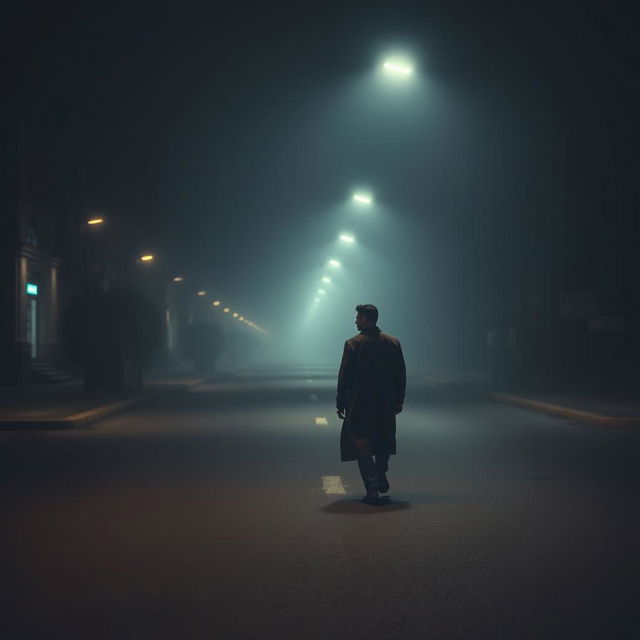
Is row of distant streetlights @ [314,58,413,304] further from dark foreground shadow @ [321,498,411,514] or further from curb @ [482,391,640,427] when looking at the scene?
dark foreground shadow @ [321,498,411,514]

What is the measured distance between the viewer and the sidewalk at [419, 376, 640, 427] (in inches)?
814

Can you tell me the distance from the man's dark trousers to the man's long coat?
8 centimetres

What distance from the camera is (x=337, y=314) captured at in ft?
452

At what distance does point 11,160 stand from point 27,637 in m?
39.6

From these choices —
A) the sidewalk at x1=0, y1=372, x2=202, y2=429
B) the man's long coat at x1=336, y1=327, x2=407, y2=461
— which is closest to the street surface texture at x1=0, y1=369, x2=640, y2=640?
the man's long coat at x1=336, y1=327, x2=407, y2=461

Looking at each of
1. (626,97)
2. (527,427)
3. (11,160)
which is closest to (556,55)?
(626,97)

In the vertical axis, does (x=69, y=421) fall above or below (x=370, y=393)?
below

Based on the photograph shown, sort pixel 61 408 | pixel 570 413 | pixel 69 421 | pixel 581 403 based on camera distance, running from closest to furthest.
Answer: pixel 69 421
pixel 570 413
pixel 61 408
pixel 581 403

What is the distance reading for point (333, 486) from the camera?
11.8 metres

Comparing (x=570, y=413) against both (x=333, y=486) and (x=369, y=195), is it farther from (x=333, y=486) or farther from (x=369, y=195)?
(x=369, y=195)

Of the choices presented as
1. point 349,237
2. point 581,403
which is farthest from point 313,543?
point 349,237

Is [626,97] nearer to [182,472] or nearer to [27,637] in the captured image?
[182,472]

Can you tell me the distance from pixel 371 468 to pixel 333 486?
1.73 metres

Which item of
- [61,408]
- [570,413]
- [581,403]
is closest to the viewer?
[570,413]
